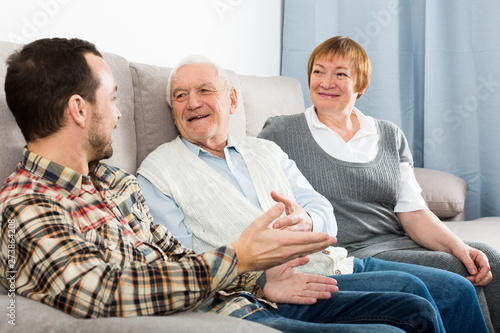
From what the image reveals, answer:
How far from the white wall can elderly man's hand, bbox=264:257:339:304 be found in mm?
1029

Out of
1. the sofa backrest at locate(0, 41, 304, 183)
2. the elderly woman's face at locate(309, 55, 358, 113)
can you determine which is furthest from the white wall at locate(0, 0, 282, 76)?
the elderly woman's face at locate(309, 55, 358, 113)

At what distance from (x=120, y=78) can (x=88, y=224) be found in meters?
0.66

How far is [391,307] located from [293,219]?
0.30 m

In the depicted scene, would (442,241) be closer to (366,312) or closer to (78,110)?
(366,312)

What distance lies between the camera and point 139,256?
105 cm

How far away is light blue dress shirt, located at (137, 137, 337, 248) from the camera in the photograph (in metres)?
1.36

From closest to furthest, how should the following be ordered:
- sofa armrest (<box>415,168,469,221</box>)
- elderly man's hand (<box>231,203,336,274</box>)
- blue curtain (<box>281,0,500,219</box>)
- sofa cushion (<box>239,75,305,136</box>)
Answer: elderly man's hand (<box>231,203,336,274</box>)
sofa cushion (<box>239,75,305,136</box>)
sofa armrest (<box>415,168,469,221</box>)
blue curtain (<box>281,0,500,219</box>)

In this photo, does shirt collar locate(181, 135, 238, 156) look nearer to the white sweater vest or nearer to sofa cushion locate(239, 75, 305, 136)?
the white sweater vest

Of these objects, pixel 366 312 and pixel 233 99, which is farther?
pixel 233 99

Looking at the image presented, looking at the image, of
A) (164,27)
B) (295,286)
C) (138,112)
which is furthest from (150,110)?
(295,286)

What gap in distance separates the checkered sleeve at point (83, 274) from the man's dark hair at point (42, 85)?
0.60ft

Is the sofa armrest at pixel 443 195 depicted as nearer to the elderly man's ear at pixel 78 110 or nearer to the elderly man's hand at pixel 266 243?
the elderly man's hand at pixel 266 243

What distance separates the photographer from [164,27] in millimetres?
2078

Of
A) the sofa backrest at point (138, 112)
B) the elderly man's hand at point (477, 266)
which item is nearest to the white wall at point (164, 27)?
the sofa backrest at point (138, 112)
